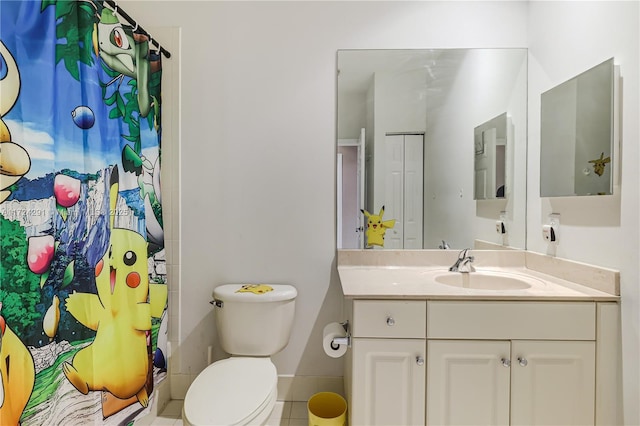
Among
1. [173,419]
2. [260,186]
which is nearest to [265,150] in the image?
[260,186]

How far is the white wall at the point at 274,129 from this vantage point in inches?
68.9

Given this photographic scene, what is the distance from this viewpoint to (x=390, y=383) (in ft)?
3.98

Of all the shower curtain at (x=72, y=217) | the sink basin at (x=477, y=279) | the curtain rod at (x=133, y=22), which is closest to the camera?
the shower curtain at (x=72, y=217)

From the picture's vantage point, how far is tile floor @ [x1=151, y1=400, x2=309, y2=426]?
64.4 inches

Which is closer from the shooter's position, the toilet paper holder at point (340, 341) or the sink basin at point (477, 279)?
the toilet paper holder at point (340, 341)

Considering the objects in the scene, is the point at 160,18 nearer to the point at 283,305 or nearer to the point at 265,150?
the point at 265,150

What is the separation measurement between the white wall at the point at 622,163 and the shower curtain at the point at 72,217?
1.84 m

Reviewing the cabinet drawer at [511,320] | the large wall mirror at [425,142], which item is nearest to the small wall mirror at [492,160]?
the large wall mirror at [425,142]

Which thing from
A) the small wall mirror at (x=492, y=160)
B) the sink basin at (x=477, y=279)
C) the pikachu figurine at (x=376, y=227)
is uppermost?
the small wall mirror at (x=492, y=160)

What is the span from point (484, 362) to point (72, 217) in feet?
5.00

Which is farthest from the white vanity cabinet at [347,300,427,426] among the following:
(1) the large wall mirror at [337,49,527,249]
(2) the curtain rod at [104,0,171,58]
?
(2) the curtain rod at [104,0,171,58]

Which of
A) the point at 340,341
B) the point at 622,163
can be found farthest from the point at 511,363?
the point at 622,163

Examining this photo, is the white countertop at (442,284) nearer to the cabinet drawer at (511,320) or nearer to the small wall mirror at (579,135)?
the cabinet drawer at (511,320)

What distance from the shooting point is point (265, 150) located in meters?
1.78
